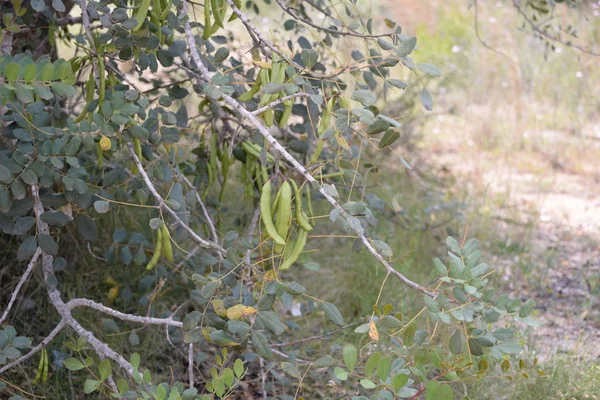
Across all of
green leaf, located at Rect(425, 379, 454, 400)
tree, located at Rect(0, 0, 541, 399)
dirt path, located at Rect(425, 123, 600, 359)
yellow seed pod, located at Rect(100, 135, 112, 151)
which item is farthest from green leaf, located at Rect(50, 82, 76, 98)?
dirt path, located at Rect(425, 123, 600, 359)

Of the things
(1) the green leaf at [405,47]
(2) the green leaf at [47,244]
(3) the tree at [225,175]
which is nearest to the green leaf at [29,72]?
Answer: (3) the tree at [225,175]

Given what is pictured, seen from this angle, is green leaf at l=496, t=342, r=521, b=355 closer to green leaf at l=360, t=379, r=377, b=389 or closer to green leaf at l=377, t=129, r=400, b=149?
green leaf at l=360, t=379, r=377, b=389

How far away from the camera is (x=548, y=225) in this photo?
4.08 meters

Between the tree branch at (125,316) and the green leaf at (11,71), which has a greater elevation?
the green leaf at (11,71)

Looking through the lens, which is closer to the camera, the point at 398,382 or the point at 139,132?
the point at 398,382

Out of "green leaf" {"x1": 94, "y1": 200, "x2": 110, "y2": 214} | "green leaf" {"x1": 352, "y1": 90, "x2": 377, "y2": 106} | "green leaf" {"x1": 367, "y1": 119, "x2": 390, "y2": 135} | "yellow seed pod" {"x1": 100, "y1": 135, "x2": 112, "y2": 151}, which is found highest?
"green leaf" {"x1": 352, "y1": 90, "x2": 377, "y2": 106}

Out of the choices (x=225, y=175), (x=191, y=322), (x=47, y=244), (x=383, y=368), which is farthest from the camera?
(x=225, y=175)

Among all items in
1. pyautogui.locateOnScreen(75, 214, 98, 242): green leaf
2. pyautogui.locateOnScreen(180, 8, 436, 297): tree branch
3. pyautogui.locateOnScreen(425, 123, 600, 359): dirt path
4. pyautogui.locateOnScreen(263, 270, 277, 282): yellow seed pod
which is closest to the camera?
pyautogui.locateOnScreen(180, 8, 436, 297): tree branch

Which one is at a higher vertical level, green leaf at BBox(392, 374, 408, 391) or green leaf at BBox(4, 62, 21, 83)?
green leaf at BBox(4, 62, 21, 83)

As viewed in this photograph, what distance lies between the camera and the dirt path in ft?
9.90

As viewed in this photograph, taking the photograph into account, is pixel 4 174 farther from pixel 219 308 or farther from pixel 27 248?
pixel 219 308

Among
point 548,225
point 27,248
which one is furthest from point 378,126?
point 548,225

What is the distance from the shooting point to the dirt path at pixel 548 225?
302 centimetres

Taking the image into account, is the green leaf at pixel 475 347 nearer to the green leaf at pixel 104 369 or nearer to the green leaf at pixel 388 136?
the green leaf at pixel 388 136
